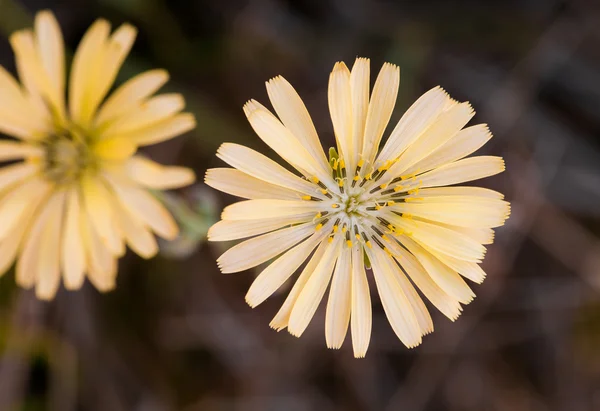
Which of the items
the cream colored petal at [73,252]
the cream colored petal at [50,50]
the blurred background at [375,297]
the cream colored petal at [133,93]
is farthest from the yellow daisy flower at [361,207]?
the blurred background at [375,297]

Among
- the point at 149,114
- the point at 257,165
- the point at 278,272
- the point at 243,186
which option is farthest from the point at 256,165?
the point at 149,114

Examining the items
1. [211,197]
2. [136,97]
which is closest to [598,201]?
[211,197]

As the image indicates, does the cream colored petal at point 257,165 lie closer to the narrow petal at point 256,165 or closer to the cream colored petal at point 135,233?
the narrow petal at point 256,165

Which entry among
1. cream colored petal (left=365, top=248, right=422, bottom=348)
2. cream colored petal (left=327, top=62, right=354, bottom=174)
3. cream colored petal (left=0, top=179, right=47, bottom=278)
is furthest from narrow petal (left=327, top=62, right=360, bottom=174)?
cream colored petal (left=0, top=179, right=47, bottom=278)

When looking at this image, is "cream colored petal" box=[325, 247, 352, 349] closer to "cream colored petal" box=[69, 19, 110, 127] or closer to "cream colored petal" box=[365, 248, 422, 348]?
"cream colored petal" box=[365, 248, 422, 348]

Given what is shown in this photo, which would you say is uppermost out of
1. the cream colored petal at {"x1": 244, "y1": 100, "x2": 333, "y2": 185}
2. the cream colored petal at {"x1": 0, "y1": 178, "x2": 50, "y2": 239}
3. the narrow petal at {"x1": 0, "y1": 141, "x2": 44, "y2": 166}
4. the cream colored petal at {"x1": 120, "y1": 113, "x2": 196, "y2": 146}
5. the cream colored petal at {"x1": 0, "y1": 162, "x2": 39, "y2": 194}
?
the narrow petal at {"x1": 0, "y1": 141, "x2": 44, "y2": 166}

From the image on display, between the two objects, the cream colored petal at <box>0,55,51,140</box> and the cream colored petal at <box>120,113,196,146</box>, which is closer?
the cream colored petal at <box>120,113,196,146</box>

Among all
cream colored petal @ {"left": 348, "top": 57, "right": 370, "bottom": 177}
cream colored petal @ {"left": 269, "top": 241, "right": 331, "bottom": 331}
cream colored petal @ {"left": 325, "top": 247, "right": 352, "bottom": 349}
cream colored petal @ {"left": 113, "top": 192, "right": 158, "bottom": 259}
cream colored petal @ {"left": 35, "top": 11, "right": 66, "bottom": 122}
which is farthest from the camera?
cream colored petal @ {"left": 35, "top": 11, "right": 66, "bottom": 122}
